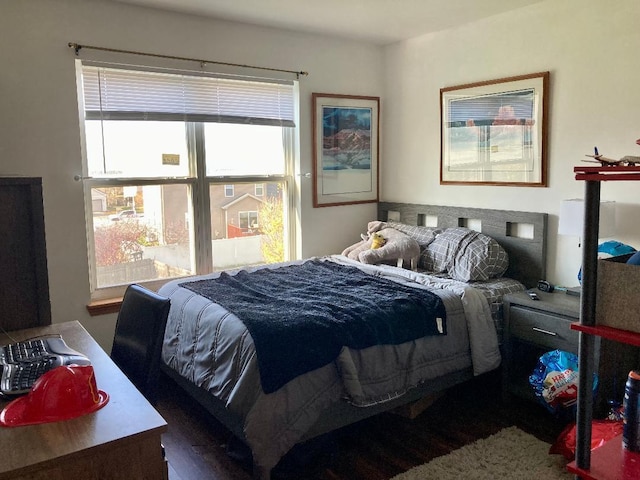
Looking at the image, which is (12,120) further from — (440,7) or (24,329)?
(440,7)

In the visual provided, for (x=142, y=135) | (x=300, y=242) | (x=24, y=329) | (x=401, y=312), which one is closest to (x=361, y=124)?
(x=300, y=242)

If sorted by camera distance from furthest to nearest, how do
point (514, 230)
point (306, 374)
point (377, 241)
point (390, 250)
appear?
point (377, 241), point (390, 250), point (514, 230), point (306, 374)

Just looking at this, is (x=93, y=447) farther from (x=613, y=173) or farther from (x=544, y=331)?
(x=544, y=331)

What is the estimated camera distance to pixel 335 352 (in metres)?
2.49

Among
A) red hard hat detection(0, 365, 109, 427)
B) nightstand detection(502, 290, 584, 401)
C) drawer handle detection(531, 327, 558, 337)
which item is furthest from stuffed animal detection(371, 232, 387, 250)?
red hard hat detection(0, 365, 109, 427)

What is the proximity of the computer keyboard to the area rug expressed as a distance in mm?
1533

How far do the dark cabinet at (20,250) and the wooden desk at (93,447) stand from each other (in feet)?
2.21

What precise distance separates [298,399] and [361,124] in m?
2.78

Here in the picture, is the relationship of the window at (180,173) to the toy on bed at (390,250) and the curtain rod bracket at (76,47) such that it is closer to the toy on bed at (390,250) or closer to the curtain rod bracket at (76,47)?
the curtain rod bracket at (76,47)

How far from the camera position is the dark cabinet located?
1986 mm

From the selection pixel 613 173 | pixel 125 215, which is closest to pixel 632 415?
pixel 613 173

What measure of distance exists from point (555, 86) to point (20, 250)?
3.10 meters

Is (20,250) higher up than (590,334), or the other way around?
(20,250)

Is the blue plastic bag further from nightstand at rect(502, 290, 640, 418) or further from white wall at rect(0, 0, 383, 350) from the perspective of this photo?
white wall at rect(0, 0, 383, 350)
